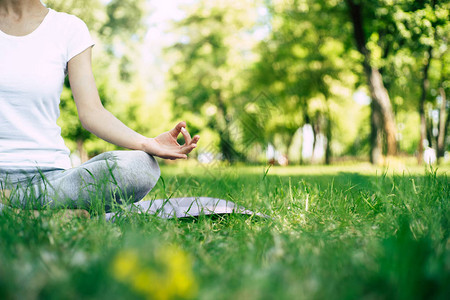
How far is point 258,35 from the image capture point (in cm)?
2516

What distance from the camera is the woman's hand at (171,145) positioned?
8.43 feet

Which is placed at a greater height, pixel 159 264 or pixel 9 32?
pixel 9 32

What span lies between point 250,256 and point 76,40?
2247mm

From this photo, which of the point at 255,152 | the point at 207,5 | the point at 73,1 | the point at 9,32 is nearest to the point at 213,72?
the point at 207,5

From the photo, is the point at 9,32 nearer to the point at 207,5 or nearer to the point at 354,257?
the point at 354,257

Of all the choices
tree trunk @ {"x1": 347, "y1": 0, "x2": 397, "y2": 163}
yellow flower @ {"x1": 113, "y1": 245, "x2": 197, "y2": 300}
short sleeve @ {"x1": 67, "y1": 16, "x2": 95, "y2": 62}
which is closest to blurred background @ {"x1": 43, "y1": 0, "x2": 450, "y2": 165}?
tree trunk @ {"x1": 347, "y1": 0, "x2": 397, "y2": 163}

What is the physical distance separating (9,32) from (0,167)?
93 centimetres

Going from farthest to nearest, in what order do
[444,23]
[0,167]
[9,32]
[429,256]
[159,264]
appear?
1. [444,23]
2. [9,32]
3. [0,167]
4. [429,256]
5. [159,264]

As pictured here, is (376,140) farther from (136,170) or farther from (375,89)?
(136,170)

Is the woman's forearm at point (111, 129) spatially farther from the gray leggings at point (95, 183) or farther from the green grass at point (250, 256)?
the green grass at point (250, 256)

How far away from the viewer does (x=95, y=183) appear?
2.54m

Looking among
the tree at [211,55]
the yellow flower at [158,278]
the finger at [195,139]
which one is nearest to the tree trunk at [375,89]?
the finger at [195,139]

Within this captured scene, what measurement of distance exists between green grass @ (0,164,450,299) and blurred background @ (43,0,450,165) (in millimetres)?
11003

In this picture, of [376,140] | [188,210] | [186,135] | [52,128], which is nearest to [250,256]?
[188,210]
